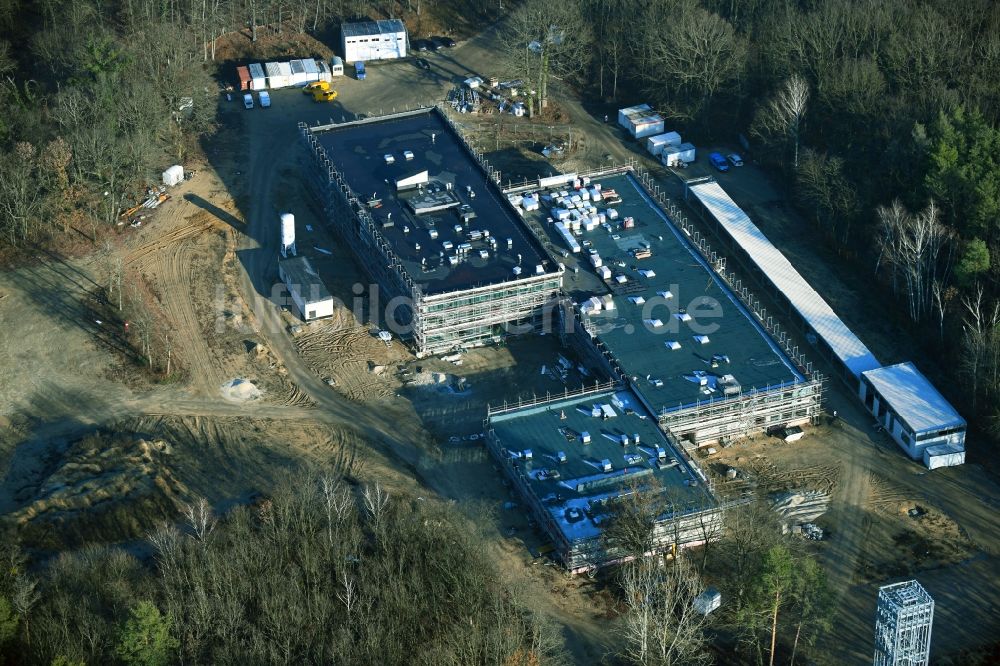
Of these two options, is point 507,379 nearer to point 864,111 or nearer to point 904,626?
point 904,626

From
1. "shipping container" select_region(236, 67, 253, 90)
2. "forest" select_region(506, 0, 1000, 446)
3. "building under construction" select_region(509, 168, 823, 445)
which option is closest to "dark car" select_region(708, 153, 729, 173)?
"forest" select_region(506, 0, 1000, 446)

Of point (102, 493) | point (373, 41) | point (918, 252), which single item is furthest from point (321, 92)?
point (918, 252)

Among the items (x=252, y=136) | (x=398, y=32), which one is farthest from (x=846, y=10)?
(x=252, y=136)

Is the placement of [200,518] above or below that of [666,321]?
below

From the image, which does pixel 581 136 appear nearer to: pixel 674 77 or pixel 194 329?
pixel 674 77

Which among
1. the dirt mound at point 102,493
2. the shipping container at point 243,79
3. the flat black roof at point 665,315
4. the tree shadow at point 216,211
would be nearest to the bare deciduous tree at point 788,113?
the flat black roof at point 665,315

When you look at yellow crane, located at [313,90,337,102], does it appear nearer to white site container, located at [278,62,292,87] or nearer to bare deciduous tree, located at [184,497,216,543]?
white site container, located at [278,62,292,87]

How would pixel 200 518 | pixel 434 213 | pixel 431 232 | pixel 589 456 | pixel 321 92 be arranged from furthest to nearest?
pixel 321 92 → pixel 434 213 → pixel 431 232 → pixel 589 456 → pixel 200 518
